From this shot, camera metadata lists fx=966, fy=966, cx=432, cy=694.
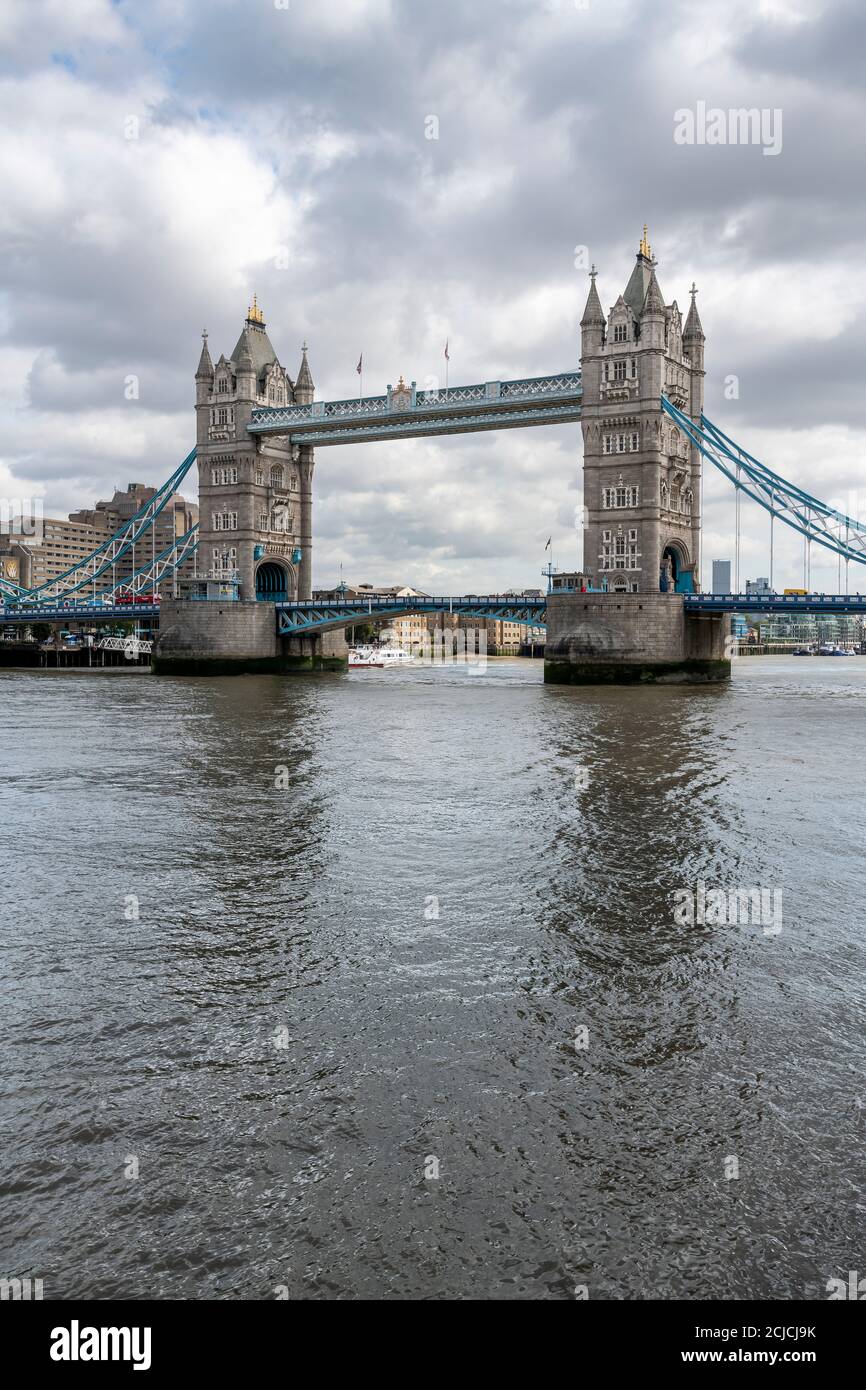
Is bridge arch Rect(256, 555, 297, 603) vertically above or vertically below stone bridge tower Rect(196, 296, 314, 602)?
below

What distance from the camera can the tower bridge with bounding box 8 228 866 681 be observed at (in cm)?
4838

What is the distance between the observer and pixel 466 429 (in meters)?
58.4

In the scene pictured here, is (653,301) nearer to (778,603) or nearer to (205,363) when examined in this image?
(778,603)

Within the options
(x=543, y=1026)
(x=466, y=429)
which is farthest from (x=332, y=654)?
(x=543, y=1026)

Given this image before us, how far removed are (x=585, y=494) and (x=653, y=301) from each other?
1032 cm

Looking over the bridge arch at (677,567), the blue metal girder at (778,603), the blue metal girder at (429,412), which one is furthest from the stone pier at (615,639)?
the blue metal girder at (429,412)

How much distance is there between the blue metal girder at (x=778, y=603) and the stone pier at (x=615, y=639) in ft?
3.92

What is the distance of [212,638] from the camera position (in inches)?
2304

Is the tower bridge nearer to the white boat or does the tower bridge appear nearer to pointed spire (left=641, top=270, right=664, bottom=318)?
pointed spire (left=641, top=270, right=664, bottom=318)

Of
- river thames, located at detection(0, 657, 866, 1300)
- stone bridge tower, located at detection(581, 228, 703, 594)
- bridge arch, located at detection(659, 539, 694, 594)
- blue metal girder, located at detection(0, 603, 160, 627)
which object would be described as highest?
stone bridge tower, located at detection(581, 228, 703, 594)

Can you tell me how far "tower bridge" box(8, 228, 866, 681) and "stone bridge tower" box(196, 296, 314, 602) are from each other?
117 mm
